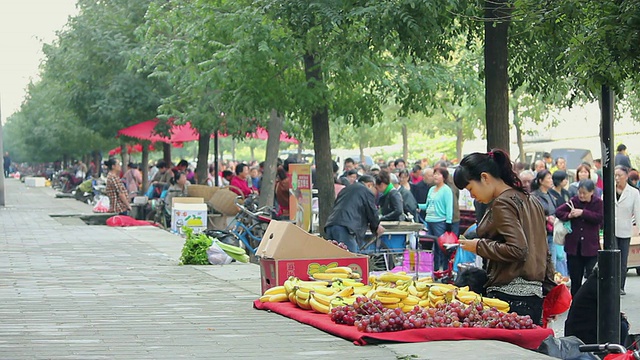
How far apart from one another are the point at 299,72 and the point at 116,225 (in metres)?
9.44

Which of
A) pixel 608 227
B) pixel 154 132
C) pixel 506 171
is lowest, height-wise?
pixel 608 227

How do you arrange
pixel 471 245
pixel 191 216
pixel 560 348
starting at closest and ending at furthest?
1. pixel 560 348
2. pixel 471 245
3. pixel 191 216

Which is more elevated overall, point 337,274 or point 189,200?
point 189,200

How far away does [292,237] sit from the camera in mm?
11414

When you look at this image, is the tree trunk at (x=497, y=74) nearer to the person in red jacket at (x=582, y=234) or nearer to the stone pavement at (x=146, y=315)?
the person in red jacket at (x=582, y=234)

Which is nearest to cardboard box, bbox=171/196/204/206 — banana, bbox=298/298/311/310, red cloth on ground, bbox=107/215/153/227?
red cloth on ground, bbox=107/215/153/227

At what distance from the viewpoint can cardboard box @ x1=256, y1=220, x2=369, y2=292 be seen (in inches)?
447

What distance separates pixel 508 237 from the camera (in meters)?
7.98

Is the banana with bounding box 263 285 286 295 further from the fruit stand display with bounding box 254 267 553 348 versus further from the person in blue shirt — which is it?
the person in blue shirt

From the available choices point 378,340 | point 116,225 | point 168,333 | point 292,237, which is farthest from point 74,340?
point 116,225

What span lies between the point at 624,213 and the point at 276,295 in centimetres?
611

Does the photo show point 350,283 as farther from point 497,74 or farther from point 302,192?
point 302,192

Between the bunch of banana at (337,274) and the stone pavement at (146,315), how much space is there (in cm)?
78

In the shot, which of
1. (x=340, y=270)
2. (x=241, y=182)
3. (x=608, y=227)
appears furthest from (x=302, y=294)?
(x=241, y=182)
